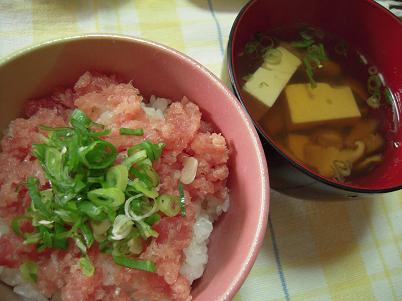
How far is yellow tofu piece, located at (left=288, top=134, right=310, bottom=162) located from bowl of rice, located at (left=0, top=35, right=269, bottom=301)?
0.41m

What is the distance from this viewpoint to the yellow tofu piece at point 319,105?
5.34 ft

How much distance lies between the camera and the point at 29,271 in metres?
1.07

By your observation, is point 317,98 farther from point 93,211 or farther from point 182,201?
point 93,211

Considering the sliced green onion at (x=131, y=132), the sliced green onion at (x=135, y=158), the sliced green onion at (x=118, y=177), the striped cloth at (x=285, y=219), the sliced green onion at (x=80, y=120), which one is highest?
the sliced green onion at (x=80, y=120)

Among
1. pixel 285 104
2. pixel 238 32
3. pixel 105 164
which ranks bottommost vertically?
pixel 285 104

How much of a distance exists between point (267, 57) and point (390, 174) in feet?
2.22

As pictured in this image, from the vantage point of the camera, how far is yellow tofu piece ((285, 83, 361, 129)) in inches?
64.1

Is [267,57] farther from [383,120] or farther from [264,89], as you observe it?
[383,120]

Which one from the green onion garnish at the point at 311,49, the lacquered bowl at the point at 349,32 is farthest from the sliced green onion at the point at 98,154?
the green onion garnish at the point at 311,49

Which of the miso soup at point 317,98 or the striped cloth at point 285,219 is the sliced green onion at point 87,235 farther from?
the miso soup at point 317,98

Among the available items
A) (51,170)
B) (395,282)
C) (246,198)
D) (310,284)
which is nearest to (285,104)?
(246,198)

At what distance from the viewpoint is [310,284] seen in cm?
147

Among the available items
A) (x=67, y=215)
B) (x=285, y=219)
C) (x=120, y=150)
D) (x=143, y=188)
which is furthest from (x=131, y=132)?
(x=285, y=219)

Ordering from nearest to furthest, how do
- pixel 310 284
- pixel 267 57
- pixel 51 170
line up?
pixel 51 170 → pixel 310 284 → pixel 267 57
